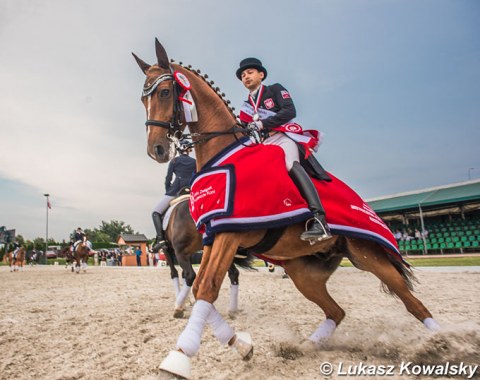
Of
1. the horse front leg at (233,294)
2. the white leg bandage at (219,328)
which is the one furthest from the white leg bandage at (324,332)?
the horse front leg at (233,294)

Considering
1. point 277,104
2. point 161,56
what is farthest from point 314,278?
point 161,56

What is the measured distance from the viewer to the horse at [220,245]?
8.89 ft

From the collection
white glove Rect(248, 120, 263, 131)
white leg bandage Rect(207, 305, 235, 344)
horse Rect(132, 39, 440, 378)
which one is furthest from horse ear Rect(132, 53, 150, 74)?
white leg bandage Rect(207, 305, 235, 344)

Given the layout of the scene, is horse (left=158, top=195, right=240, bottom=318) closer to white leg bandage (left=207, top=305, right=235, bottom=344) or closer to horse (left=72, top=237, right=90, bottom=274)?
white leg bandage (left=207, top=305, right=235, bottom=344)

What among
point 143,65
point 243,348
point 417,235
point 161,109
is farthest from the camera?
point 417,235

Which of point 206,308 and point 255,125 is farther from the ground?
point 255,125

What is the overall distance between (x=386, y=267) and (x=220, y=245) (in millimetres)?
2073

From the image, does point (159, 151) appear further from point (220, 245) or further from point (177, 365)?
point (177, 365)

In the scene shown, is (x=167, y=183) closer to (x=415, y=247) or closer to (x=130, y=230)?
(x=415, y=247)

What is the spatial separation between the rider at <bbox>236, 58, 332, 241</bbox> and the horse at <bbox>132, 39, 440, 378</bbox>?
0.76 feet

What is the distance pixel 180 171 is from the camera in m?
6.79

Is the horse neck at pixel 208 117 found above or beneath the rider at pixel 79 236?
above

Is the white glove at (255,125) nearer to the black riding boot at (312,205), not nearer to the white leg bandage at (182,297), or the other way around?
the black riding boot at (312,205)

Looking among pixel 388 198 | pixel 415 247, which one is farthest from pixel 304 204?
pixel 388 198
